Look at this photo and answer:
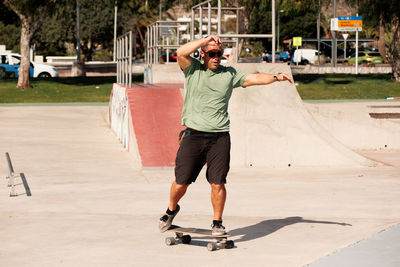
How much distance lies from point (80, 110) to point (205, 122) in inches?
654

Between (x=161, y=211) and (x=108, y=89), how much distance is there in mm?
23885

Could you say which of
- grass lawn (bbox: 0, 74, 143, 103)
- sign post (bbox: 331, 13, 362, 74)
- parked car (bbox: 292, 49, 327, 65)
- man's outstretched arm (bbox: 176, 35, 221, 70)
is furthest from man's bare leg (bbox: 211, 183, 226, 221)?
parked car (bbox: 292, 49, 327, 65)

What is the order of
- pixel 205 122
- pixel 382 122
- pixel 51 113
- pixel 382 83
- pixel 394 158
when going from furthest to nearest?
pixel 382 83 < pixel 51 113 < pixel 382 122 < pixel 394 158 < pixel 205 122

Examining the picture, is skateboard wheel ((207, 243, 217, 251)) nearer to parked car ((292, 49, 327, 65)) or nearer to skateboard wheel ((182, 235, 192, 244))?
skateboard wheel ((182, 235, 192, 244))

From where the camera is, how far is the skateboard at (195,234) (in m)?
7.13

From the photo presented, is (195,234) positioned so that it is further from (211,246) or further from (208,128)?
(208,128)

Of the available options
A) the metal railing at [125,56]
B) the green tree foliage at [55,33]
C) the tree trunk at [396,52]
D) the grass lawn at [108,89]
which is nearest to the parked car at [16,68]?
the grass lawn at [108,89]

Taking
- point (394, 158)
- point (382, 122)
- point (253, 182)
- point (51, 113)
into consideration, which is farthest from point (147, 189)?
point (51, 113)

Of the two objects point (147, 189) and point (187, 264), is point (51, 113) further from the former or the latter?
point (187, 264)

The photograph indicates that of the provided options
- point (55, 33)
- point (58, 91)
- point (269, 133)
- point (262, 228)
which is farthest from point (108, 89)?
point (55, 33)

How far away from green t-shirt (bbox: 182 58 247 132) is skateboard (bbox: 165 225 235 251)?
929 millimetres

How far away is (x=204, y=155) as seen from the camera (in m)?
7.25

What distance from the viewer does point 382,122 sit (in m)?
17.5

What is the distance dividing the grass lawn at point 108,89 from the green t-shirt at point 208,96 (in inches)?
856
